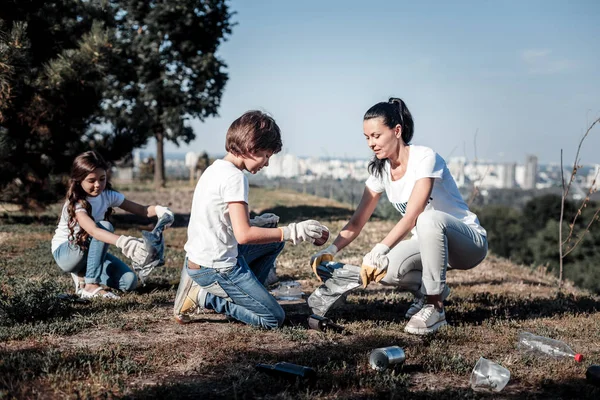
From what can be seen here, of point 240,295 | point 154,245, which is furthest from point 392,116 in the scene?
point 154,245

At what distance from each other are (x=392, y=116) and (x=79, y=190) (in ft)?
9.10

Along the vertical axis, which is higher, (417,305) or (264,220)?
(264,220)

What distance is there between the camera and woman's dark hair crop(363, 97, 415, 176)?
4051mm

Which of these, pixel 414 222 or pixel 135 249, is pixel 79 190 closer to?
pixel 135 249

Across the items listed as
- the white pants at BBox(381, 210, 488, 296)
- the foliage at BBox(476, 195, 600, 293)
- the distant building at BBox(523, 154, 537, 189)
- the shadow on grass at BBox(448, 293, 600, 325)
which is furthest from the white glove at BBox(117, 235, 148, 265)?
the distant building at BBox(523, 154, 537, 189)

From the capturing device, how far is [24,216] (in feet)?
38.2

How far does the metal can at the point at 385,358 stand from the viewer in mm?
3145

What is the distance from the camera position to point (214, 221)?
380 centimetres

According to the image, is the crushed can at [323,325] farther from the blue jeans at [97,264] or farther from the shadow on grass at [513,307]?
the blue jeans at [97,264]

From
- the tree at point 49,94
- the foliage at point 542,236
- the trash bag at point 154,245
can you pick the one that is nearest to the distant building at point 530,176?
the foliage at point 542,236

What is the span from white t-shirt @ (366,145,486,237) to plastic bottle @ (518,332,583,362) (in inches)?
33.1

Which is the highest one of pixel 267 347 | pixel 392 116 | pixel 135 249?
pixel 392 116

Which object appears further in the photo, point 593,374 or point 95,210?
point 95,210

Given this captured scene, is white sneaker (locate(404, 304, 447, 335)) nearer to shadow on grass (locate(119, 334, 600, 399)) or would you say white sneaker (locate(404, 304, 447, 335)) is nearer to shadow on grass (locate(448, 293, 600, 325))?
shadow on grass (locate(448, 293, 600, 325))
